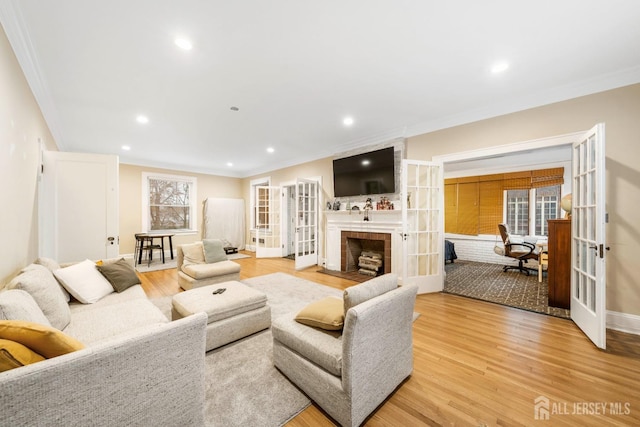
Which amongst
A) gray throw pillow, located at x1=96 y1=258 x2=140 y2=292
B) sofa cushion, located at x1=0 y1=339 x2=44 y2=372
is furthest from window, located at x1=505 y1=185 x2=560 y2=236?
sofa cushion, located at x1=0 y1=339 x2=44 y2=372

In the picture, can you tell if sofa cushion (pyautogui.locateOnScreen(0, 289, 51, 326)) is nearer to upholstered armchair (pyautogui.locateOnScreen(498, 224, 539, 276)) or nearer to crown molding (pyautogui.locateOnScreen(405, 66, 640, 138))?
crown molding (pyautogui.locateOnScreen(405, 66, 640, 138))

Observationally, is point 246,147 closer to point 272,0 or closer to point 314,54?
point 314,54

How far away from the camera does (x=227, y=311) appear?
2250 millimetres

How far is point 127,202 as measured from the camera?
6141mm

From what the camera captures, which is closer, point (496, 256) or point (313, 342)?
point (313, 342)

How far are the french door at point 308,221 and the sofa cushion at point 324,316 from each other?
3.58 metres

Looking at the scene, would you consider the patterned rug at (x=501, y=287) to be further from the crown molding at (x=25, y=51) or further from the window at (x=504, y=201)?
the crown molding at (x=25, y=51)

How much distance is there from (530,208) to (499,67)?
4.86m

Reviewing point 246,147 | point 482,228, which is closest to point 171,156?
point 246,147

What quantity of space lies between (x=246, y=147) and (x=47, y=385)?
4.93m

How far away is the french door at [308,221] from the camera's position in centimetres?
548

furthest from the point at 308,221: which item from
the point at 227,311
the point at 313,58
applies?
the point at 313,58

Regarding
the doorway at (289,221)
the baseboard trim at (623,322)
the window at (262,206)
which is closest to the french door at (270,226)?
the window at (262,206)

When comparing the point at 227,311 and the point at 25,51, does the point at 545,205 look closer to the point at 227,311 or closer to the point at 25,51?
the point at 227,311
